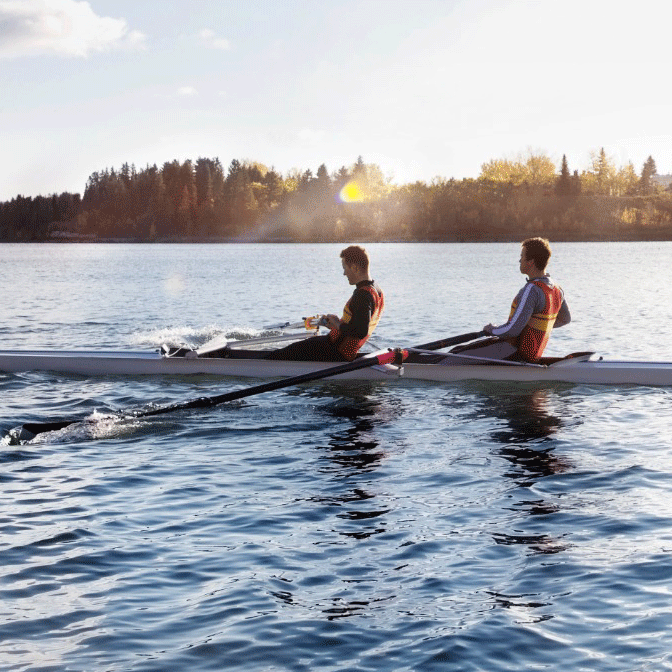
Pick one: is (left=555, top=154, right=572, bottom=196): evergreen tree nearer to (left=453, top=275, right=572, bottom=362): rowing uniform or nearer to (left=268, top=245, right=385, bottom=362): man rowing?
(left=453, top=275, right=572, bottom=362): rowing uniform

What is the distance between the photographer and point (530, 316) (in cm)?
1370

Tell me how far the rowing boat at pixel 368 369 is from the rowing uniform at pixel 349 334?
5.8 inches

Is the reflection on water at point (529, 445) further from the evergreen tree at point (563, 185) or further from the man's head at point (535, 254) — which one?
the evergreen tree at point (563, 185)

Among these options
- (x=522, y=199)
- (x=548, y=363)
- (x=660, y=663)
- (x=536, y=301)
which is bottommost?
(x=660, y=663)

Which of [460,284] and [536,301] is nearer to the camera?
[536,301]

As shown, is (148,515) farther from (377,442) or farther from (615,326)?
(615,326)

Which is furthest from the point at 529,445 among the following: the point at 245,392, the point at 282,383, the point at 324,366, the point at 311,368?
the point at 311,368

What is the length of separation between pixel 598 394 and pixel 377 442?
170 inches

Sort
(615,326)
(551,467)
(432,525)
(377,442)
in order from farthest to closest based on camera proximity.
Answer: (615,326), (377,442), (551,467), (432,525)

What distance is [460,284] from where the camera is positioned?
5609cm

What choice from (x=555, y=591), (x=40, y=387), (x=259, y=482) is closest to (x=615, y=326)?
(x=40, y=387)

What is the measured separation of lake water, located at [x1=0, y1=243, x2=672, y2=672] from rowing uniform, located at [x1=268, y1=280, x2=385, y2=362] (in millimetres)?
664

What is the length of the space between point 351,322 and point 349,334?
7.7 inches

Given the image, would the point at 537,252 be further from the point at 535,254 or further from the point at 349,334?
the point at 349,334
